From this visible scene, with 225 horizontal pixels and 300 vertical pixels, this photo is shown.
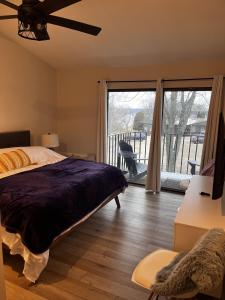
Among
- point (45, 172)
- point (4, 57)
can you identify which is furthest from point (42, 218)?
point (4, 57)

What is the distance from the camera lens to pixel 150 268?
62.4 inches

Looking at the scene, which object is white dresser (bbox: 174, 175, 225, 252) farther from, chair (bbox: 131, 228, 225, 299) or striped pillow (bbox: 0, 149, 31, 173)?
striped pillow (bbox: 0, 149, 31, 173)

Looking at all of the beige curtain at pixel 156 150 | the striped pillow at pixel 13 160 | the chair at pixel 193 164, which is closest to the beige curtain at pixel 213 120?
the chair at pixel 193 164

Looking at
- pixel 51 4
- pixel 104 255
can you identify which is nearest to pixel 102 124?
pixel 104 255

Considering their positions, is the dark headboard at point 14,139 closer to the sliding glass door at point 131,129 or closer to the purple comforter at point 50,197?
Result: the purple comforter at point 50,197

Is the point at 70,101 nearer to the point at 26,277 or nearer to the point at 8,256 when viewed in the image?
the point at 8,256

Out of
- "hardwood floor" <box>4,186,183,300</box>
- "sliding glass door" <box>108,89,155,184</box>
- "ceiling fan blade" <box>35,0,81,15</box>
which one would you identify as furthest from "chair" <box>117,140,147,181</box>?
"ceiling fan blade" <box>35,0,81,15</box>

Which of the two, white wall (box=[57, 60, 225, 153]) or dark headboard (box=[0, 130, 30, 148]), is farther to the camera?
white wall (box=[57, 60, 225, 153])

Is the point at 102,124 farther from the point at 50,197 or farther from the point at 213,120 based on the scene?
the point at 50,197

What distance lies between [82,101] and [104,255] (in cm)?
331

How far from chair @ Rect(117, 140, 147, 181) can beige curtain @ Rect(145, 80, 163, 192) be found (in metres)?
0.52

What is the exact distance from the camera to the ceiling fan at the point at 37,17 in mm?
1862

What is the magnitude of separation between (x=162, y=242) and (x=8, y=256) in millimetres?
1698

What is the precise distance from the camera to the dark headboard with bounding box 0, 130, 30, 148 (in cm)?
387
